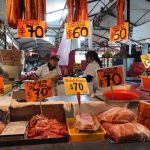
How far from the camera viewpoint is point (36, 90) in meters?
2.15

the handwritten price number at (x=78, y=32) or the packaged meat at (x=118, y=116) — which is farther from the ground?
the handwritten price number at (x=78, y=32)

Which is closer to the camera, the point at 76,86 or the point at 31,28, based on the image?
the point at 76,86

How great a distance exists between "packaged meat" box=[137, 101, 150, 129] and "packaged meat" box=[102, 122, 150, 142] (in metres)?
0.13

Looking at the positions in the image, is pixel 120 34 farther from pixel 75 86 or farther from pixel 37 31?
pixel 75 86

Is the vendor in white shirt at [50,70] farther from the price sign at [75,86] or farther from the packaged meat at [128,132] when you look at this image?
the packaged meat at [128,132]

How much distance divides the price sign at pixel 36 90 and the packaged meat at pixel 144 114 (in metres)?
0.79

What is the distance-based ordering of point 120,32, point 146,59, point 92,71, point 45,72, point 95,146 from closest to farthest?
point 95,146, point 146,59, point 120,32, point 92,71, point 45,72

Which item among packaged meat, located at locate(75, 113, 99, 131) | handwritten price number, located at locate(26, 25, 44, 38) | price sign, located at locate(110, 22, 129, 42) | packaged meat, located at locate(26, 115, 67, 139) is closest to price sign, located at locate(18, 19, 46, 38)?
handwritten price number, located at locate(26, 25, 44, 38)

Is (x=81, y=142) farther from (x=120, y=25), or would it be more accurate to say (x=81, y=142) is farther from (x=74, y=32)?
(x=120, y=25)

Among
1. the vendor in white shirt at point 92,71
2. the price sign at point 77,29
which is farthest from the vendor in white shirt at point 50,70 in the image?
the price sign at point 77,29

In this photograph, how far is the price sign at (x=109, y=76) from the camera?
2414 millimetres

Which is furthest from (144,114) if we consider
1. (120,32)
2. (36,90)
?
(120,32)

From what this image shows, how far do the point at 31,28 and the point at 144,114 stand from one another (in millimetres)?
2742

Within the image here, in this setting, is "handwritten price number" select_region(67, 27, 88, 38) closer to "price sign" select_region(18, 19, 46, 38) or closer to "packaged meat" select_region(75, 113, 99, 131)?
"price sign" select_region(18, 19, 46, 38)
